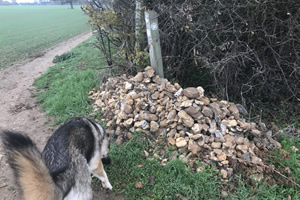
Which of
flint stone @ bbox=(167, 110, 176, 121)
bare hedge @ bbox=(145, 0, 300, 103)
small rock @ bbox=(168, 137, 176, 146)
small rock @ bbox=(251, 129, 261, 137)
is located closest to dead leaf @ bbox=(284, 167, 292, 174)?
small rock @ bbox=(251, 129, 261, 137)

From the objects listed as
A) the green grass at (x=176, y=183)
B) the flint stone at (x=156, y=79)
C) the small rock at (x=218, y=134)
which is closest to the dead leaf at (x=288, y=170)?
the green grass at (x=176, y=183)

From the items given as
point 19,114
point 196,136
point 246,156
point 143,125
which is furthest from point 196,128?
point 19,114

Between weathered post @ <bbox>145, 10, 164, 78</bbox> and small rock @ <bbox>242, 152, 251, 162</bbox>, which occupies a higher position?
weathered post @ <bbox>145, 10, 164, 78</bbox>

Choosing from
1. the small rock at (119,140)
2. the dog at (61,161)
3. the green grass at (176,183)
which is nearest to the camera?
the dog at (61,161)

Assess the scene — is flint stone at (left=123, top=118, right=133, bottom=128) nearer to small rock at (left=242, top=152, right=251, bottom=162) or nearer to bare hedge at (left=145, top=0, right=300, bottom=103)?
bare hedge at (left=145, top=0, right=300, bottom=103)

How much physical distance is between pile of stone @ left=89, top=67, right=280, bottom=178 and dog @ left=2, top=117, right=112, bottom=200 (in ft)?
2.71

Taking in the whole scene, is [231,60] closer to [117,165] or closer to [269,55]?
[269,55]

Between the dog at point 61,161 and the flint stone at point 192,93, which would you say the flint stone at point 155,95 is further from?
the dog at point 61,161

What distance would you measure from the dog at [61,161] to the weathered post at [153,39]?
5.74ft

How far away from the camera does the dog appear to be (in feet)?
5.32

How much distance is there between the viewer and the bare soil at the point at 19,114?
3.02m

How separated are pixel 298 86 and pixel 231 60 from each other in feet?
4.98

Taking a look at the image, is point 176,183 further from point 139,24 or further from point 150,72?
point 139,24

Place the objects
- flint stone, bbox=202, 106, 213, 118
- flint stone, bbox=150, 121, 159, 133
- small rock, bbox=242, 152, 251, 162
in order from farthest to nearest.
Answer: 1. flint stone, bbox=150, 121, 159, 133
2. flint stone, bbox=202, 106, 213, 118
3. small rock, bbox=242, 152, 251, 162
